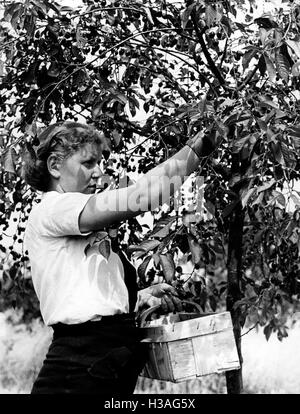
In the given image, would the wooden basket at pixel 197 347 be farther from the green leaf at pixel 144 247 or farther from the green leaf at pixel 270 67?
the green leaf at pixel 270 67

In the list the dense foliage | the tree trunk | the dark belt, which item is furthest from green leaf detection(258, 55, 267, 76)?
the tree trunk

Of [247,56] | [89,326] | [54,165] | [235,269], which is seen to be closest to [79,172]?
[54,165]

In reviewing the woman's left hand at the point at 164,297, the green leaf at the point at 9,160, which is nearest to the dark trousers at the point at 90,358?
the woman's left hand at the point at 164,297

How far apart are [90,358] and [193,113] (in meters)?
0.69

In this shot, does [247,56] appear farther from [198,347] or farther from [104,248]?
[198,347]

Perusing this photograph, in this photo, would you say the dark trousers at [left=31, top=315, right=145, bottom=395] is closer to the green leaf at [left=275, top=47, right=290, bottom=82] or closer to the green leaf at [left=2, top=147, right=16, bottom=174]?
the green leaf at [left=2, top=147, right=16, bottom=174]

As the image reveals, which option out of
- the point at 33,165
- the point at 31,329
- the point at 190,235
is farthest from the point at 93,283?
the point at 31,329

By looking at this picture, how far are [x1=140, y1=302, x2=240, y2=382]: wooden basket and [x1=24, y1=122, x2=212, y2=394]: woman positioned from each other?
0.10 m

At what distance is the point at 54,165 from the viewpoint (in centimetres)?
179

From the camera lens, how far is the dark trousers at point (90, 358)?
5.34 ft

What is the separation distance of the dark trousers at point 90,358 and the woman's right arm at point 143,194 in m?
0.25

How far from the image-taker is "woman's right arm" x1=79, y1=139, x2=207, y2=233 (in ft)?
4.96

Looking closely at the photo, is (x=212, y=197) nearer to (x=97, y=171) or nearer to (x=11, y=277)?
(x=97, y=171)

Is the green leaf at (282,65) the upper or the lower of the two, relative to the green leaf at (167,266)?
upper
